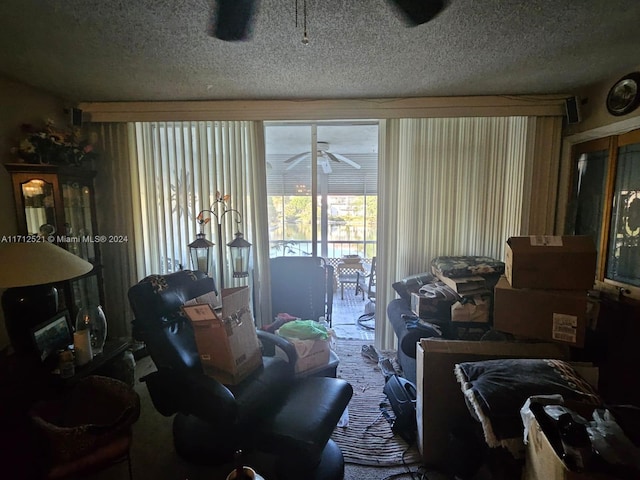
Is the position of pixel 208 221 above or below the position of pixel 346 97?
below

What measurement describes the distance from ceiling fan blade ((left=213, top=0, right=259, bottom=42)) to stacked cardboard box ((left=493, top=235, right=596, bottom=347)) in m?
1.88

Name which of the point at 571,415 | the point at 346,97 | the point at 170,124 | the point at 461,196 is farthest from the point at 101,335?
the point at 461,196

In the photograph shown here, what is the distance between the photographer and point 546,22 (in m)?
1.56

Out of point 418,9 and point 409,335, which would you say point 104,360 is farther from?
point 418,9

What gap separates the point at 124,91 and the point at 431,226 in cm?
294

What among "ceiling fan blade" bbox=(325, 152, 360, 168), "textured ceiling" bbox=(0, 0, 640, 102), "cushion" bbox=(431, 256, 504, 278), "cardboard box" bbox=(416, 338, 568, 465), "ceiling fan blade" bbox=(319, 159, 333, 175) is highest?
"textured ceiling" bbox=(0, 0, 640, 102)

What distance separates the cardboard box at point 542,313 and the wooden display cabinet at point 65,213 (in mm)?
3233

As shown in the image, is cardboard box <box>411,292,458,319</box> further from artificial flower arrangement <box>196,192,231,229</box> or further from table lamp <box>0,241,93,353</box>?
table lamp <box>0,241,93,353</box>

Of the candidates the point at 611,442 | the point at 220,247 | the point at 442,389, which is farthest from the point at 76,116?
the point at 611,442

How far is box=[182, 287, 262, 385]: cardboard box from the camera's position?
1593mm

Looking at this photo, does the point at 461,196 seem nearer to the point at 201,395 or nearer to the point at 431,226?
the point at 431,226

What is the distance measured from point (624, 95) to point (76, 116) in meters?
4.38

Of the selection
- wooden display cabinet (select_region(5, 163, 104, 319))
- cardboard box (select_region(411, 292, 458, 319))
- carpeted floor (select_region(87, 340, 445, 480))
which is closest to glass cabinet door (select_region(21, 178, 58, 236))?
wooden display cabinet (select_region(5, 163, 104, 319))

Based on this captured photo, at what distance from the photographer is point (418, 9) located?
51.8 inches
